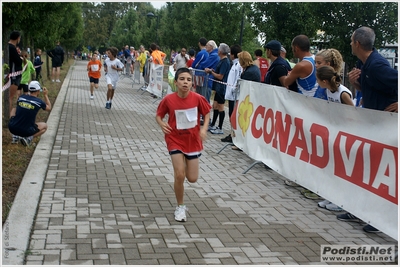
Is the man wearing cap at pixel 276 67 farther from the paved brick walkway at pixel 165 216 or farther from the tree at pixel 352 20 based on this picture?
the tree at pixel 352 20

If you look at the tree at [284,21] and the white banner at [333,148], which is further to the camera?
the tree at [284,21]

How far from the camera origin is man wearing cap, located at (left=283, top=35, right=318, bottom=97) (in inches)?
287

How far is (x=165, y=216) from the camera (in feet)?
19.4

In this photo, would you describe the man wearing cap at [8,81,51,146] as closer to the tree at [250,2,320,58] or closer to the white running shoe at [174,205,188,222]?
the white running shoe at [174,205,188,222]

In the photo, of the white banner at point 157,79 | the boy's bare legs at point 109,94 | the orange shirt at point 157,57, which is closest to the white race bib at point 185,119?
the boy's bare legs at point 109,94

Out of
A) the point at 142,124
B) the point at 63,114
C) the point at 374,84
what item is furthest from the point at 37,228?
the point at 63,114

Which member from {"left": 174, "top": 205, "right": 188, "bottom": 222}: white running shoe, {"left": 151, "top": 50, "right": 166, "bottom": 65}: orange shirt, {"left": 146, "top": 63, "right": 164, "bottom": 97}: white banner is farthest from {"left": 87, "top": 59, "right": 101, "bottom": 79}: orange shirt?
{"left": 174, "top": 205, "right": 188, "bottom": 222}: white running shoe

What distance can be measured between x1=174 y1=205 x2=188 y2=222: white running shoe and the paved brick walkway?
0.07m

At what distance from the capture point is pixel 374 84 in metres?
5.77

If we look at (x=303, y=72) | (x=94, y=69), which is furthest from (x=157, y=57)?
(x=303, y=72)

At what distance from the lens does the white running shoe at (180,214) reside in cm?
573

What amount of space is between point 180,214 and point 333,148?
1.78 metres

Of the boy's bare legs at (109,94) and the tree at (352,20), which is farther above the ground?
A: the tree at (352,20)

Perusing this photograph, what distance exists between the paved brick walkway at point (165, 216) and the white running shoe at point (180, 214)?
0.24ft
